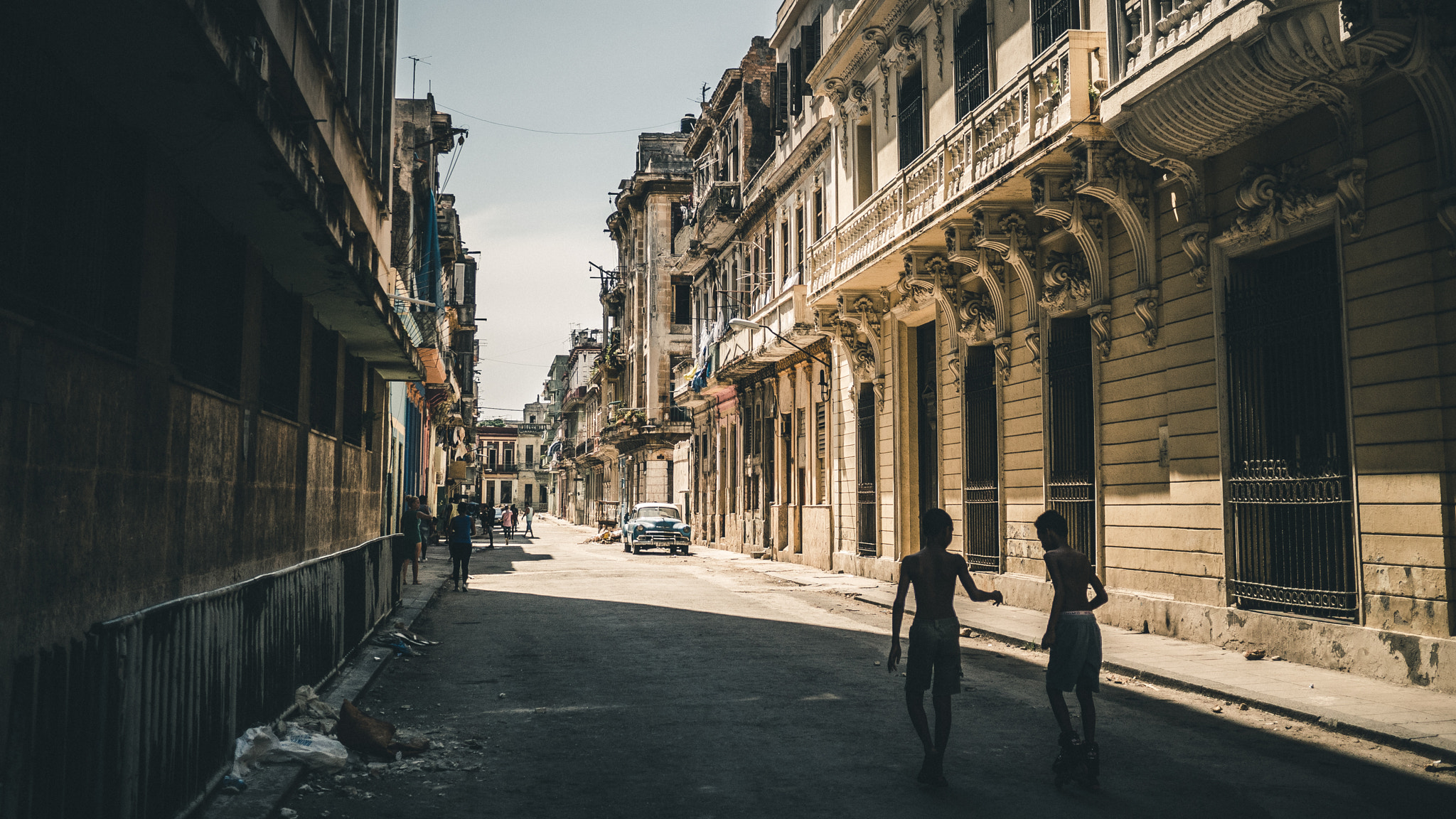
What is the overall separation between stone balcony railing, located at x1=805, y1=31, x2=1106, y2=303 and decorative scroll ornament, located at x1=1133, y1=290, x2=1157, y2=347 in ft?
7.41

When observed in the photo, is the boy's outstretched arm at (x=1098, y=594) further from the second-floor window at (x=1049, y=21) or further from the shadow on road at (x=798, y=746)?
the second-floor window at (x=1049, y=21)

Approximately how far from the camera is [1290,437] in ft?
38.2

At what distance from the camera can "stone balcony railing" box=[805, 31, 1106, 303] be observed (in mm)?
13602

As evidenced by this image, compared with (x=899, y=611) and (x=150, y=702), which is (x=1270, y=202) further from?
(x=150, y=702)

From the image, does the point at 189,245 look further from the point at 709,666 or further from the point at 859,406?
the point at 859,406

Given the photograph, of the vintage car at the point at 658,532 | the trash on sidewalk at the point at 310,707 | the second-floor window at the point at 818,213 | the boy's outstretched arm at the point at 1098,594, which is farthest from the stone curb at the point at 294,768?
the vintage car at the point at 658,532

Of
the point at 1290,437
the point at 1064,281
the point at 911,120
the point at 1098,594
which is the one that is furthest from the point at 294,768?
the point at 911,120

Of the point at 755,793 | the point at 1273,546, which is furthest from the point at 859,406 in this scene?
the point at 755,793

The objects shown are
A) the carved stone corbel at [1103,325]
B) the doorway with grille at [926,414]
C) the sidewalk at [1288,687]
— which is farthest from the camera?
the doorway with grille at [926,414]

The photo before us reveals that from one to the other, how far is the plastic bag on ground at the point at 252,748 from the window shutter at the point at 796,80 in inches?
941

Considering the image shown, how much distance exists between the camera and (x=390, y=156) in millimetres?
20562

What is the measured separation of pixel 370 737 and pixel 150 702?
2287 millimetres

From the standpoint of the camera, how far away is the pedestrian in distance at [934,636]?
6445mm

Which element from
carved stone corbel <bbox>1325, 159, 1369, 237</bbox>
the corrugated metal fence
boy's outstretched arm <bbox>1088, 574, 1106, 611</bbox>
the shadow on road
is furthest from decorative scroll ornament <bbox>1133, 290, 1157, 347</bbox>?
the corrugated metal fence
